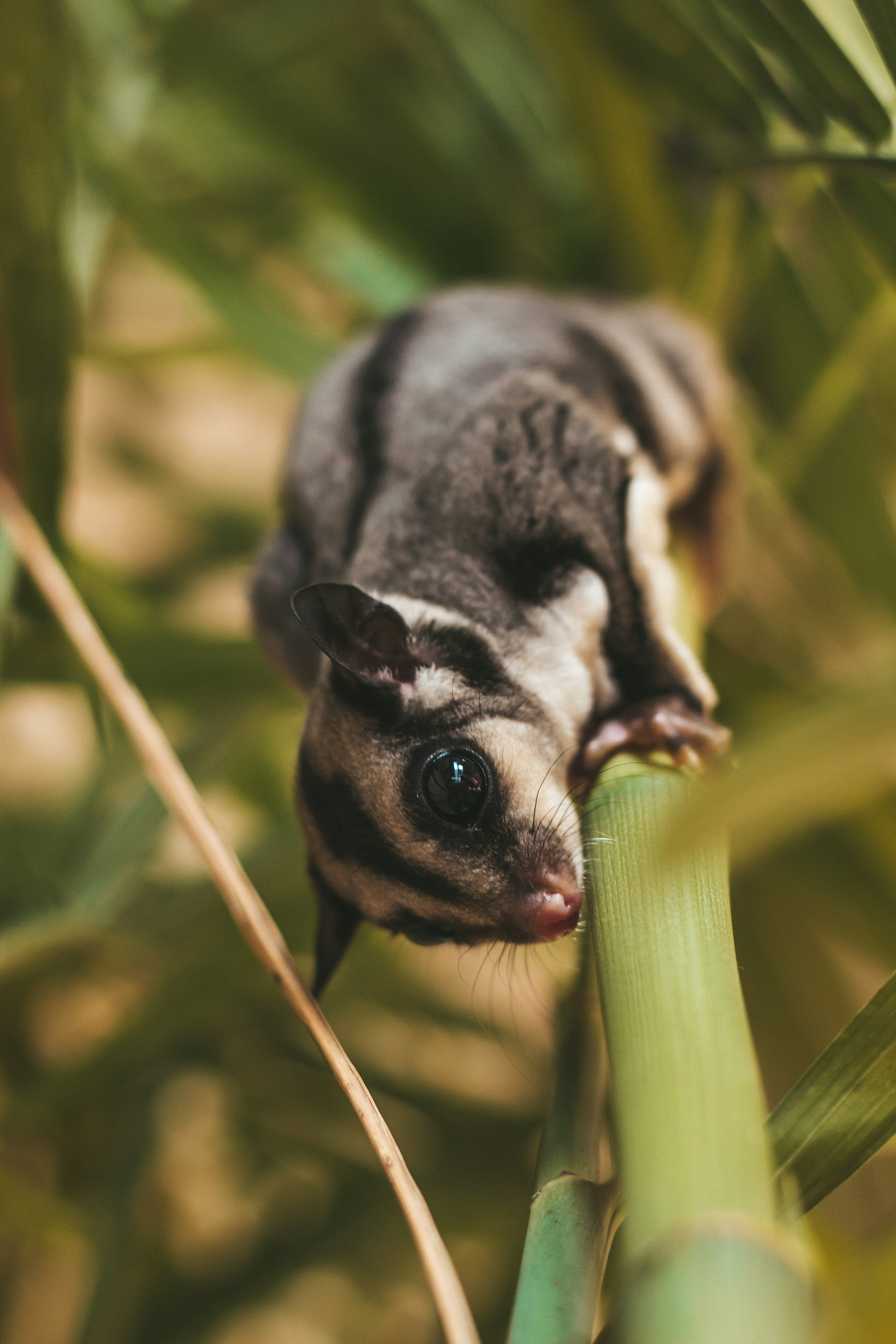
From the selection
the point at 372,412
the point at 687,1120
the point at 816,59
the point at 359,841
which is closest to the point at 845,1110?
the point at 687,1120

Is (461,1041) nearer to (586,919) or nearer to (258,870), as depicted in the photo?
(258,870)

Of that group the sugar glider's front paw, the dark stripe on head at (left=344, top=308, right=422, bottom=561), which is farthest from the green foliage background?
the dark stripe on head at (left=344, top=308, right=422, bottom=561)

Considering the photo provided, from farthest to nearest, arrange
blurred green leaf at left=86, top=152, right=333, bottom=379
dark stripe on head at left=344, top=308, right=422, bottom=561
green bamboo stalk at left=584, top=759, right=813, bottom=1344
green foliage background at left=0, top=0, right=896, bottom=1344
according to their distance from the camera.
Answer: blurred green leaf at left=86, top=152, right=333, bottom=379, dark stripe on head at left=344, top=308, right=422, bottom=561, green foliage background at left=0, top=0, right=896, bottom=1344, green bamboo stalk at left=584, top=759, right=813, bottom=1344

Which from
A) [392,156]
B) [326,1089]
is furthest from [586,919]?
[392,156]

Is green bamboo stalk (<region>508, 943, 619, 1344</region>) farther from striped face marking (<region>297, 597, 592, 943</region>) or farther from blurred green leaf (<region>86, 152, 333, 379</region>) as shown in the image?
blurred green leaf (<region>86, 152, 333, 379</region>)

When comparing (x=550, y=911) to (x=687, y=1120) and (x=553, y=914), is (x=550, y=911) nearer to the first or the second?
(x=553, y=914)
